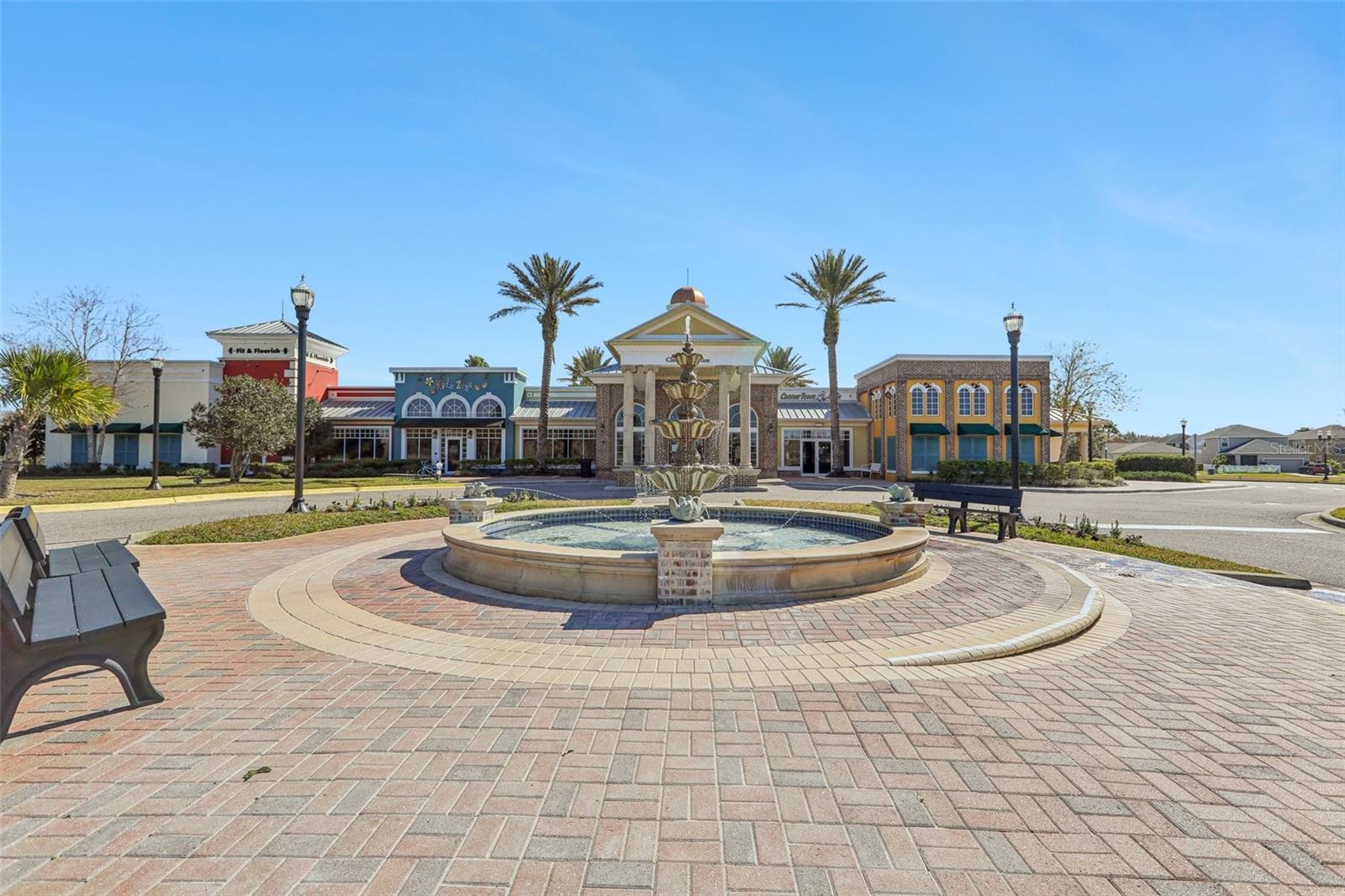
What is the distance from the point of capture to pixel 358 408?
130 feet

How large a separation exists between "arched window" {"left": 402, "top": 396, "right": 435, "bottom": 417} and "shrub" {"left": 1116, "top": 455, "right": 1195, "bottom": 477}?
47772 mm

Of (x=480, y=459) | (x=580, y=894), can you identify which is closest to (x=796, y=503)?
(x=580, y=894)

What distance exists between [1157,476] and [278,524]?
47.0 metres

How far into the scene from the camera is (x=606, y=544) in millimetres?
8695

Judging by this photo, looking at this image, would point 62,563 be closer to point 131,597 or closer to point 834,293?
point 131,597

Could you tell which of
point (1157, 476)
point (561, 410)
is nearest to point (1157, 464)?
point (1157, 476)

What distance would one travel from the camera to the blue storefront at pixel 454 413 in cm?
3838

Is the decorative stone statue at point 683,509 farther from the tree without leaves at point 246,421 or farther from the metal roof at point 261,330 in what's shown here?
the metal roof at point 261,330

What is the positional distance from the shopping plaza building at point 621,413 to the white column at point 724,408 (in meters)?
1.04

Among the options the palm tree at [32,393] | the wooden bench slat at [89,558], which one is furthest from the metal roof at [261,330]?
the wooden bench slat at [89,558]

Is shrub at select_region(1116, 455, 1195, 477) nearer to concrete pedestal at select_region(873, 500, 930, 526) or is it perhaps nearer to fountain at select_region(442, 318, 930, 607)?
concrete pedestal at select_region(873, 500, 930, 526)

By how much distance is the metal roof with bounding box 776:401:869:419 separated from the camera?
130ft

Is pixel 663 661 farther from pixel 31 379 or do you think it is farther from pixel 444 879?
pixel 31 379

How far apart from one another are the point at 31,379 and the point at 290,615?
2133 centimetres
